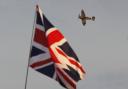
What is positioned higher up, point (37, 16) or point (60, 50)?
point (37, 16)

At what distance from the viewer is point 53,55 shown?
37.2m

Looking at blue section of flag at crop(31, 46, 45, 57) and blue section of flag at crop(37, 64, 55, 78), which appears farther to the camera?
blue section of flag at crop(31, 46, 45, 57)

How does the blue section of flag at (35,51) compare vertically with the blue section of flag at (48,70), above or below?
above

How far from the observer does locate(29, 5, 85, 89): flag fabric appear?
36.5m

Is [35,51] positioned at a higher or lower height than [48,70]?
higher

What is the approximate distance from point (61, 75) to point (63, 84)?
67 centimetres

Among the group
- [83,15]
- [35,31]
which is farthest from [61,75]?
[83,15]

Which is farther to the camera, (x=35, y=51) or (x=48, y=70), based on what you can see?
(x=35, y=51)

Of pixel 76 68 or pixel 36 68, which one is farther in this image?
pixel 76 68

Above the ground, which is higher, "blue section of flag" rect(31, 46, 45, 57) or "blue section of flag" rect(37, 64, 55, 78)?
"blue section of flag" rect(31, 46, 45, 57)

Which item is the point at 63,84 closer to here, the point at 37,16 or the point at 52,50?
the point at 52,50

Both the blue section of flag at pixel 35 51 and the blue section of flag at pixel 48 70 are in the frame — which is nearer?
the blue section of flag at pixel 48 70

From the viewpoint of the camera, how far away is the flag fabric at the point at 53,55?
36469 millimetres

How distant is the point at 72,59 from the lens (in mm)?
38438
